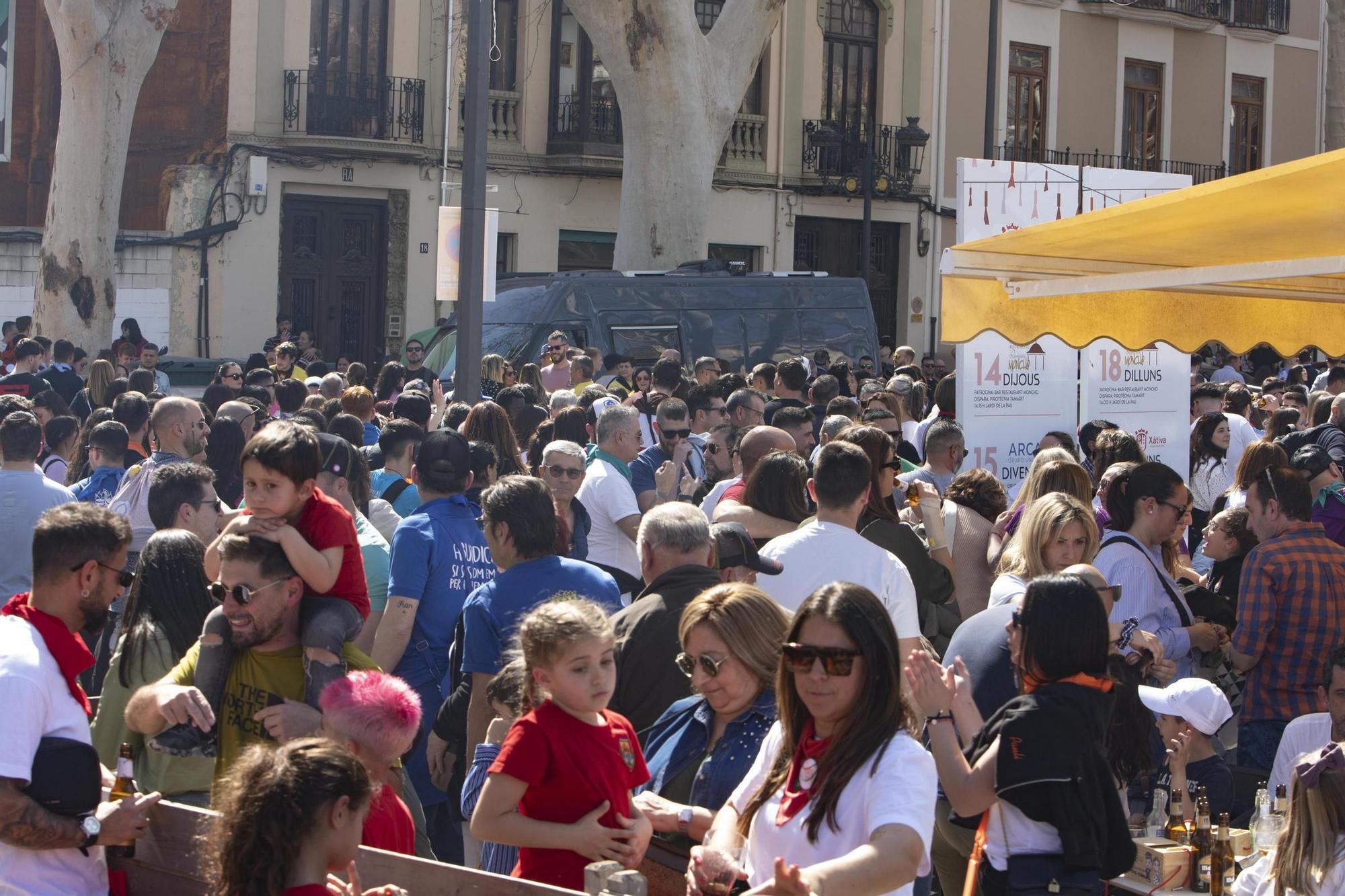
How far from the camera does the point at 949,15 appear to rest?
29953 millimetres

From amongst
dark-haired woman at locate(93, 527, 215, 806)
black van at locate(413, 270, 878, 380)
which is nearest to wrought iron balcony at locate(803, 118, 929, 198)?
black van at locate(413, 270, 878, 380)

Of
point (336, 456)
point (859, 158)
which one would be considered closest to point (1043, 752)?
point (336, 456)

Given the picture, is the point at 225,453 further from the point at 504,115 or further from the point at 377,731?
the point at 504,115

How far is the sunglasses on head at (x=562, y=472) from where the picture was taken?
7.06 metres

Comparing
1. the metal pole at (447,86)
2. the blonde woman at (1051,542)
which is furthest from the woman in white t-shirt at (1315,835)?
the metal pole at (447,86)

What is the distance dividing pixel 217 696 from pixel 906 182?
2637cm

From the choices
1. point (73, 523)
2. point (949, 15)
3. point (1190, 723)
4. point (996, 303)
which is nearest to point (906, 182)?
point (949, 15)

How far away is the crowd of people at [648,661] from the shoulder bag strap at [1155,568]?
13 mm

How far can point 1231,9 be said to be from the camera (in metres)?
33.0

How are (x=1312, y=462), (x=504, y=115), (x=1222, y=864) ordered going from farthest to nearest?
(x=504, y=115), (x=1312, y=462), (x=1222, y=864)

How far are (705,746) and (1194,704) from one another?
1871mm

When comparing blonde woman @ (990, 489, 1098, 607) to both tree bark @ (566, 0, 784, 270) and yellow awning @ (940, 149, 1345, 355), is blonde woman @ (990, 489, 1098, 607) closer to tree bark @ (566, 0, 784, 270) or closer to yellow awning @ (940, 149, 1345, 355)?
yellow awning @ (940, 149, 1345, 355)

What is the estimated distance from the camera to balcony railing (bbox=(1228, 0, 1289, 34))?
109 ft

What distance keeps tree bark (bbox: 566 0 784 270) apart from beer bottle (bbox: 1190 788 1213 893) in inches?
584
